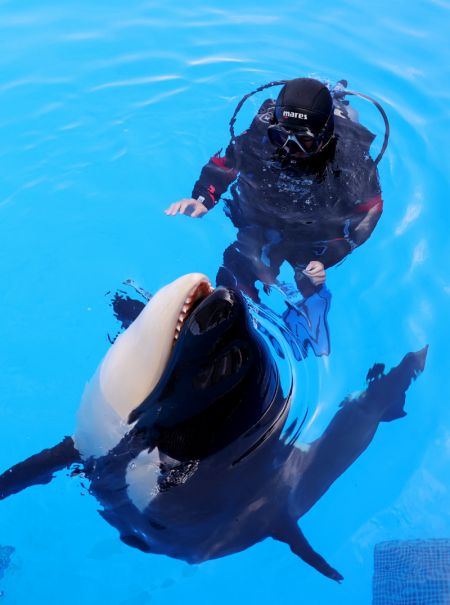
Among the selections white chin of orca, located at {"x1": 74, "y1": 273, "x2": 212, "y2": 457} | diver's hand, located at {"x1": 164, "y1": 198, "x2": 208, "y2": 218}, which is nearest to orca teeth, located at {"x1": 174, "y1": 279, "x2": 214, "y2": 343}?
white chin of orca, located at {"x1": 74, "y1": 273, "x2": 212, "y2": 457}

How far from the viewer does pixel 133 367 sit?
3.55 m

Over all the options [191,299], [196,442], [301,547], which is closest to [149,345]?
[191,299]

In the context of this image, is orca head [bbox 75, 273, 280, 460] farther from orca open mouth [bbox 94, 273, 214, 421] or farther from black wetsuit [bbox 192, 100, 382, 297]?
black wetsuit [bbox 192, 100, 382, 297]

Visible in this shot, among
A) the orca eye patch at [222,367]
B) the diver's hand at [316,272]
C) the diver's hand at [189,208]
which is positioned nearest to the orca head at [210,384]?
the orca eye patch at [222,367]

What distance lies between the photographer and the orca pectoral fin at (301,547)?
409 cm

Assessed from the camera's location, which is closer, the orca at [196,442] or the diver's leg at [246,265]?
the orca at [196,442]

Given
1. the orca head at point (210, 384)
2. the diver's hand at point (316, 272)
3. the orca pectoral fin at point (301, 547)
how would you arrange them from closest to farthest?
the orca head at point (210, 384), the orca pectoral fin at point (301, 547), the diver's hand at point (316, 272)

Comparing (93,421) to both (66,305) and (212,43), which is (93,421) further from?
(212,43)

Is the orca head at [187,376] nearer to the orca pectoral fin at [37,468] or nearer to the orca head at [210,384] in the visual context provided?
the orca head at [210,384]

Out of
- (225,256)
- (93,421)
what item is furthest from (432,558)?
(225,256)

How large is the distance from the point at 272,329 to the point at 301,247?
96cm

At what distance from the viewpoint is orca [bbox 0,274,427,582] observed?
3.27 metres

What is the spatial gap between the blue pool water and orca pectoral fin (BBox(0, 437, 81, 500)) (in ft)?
1.56

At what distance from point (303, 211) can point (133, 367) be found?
2.82 meters
